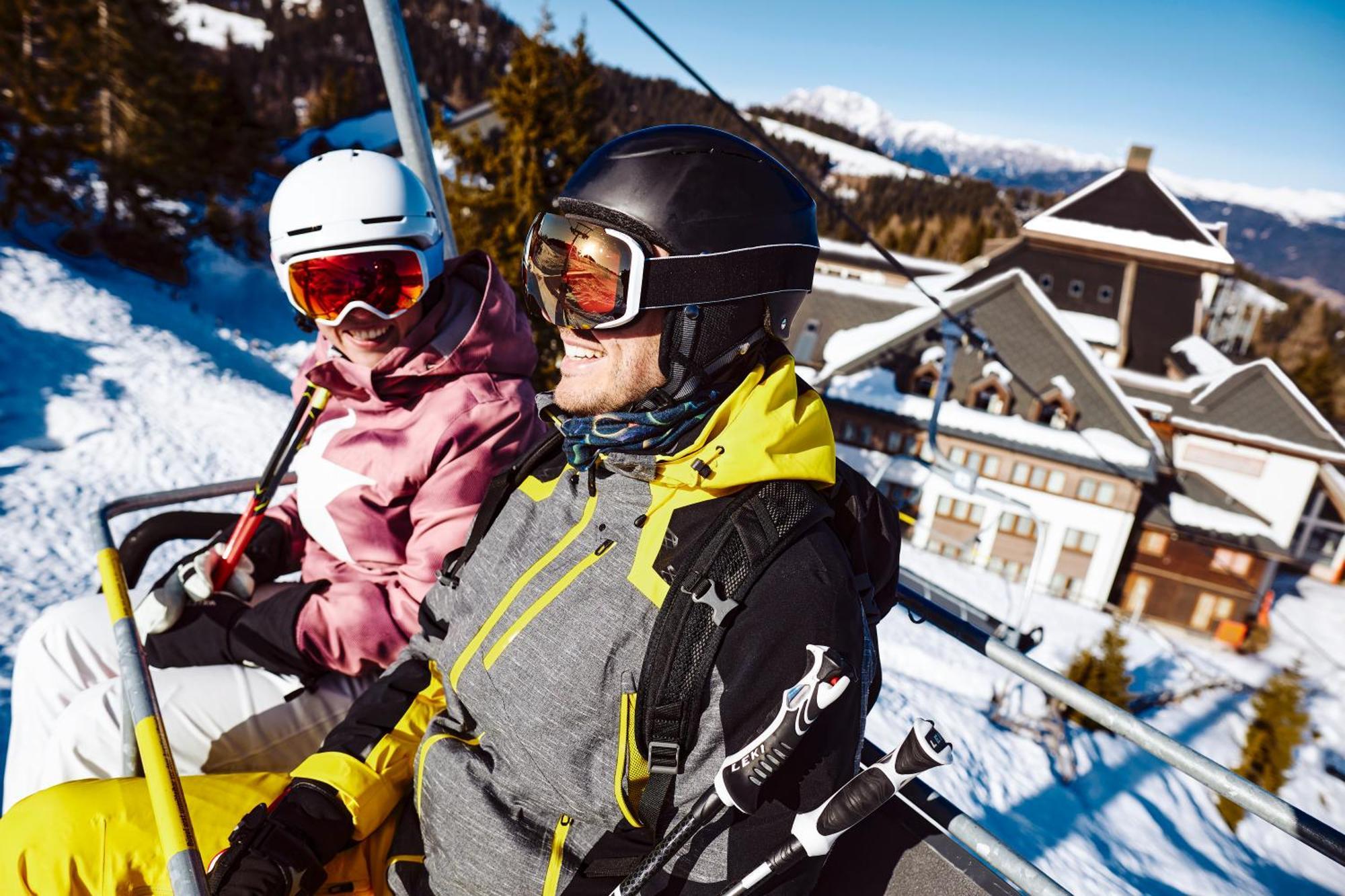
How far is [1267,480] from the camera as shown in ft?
91.6

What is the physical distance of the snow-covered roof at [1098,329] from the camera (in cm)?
3084

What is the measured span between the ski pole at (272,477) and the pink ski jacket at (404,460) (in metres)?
0.05

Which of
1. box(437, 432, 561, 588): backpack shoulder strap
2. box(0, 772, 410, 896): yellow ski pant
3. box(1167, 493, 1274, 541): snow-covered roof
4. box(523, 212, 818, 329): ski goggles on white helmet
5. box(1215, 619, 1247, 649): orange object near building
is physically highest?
box(523, 212, 818, 329): ski goggles on white helmet

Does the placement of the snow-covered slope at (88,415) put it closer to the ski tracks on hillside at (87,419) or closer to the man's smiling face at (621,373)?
the ski tracks on hillside at (87,419)

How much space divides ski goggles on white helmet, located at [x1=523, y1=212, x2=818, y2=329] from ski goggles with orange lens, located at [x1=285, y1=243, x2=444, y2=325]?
0.89 meters

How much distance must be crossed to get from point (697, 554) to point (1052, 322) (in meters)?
26.3

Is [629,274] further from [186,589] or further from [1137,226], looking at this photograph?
[1137,226]

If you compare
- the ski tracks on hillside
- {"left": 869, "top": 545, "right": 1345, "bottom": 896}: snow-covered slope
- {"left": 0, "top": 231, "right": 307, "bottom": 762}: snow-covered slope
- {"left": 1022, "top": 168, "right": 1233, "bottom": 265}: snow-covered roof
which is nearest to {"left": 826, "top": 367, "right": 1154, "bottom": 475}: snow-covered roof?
{"left": 869, "top": 545, "right": 1345, "bottom": 896}: snow-covered slope

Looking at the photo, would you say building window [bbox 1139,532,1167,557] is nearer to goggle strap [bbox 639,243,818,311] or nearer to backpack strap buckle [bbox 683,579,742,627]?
goggle strap [bbox 639,243,818,311]

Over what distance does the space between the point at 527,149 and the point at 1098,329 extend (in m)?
25.9

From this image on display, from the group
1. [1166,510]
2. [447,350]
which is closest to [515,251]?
[447,350]

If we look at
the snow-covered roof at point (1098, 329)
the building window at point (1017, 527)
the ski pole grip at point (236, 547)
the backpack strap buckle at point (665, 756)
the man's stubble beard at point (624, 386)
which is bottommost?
the building window at point (1017, 527)

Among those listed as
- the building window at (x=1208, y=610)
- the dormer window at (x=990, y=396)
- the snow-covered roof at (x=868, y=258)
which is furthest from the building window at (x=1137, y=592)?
the snow-covered roof at (x=868, y=258)

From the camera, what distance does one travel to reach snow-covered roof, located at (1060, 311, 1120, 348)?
1214 inches
